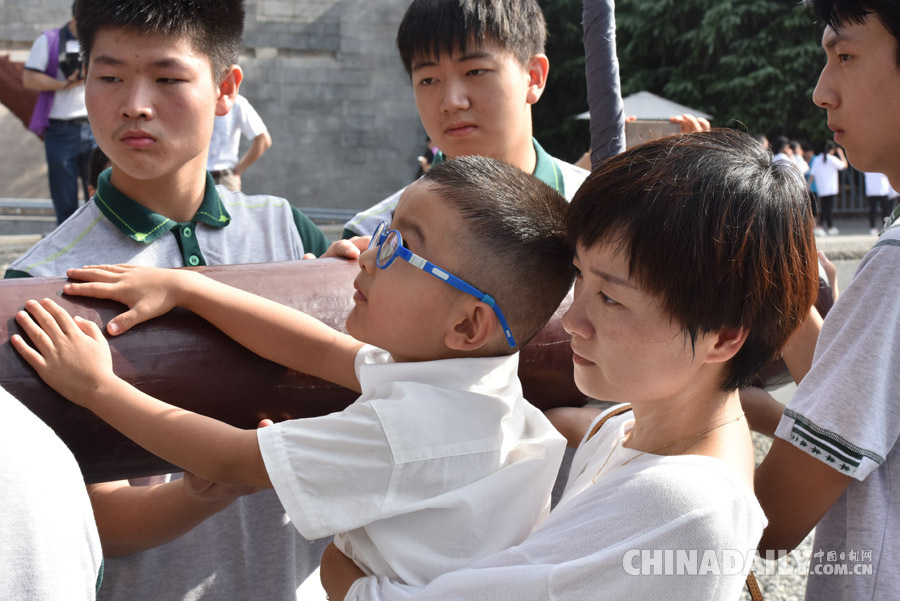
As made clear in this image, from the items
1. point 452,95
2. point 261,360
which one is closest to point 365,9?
point 452,95

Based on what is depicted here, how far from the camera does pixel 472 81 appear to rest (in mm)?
2324

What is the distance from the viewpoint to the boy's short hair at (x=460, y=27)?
2303mm

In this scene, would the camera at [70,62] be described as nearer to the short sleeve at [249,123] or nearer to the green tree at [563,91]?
the short sleeve at [249,123]

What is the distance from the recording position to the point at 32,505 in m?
0.97

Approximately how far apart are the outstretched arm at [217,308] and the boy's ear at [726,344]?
59 cm

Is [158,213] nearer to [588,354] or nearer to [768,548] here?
[588,354]

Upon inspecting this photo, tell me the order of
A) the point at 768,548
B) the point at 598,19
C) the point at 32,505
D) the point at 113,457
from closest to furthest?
the point at 32,505
the point at 113,457
the point at 768,548
the point at 598,19

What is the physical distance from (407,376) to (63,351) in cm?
49

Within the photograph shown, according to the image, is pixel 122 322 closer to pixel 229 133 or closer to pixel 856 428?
pixel 856 428

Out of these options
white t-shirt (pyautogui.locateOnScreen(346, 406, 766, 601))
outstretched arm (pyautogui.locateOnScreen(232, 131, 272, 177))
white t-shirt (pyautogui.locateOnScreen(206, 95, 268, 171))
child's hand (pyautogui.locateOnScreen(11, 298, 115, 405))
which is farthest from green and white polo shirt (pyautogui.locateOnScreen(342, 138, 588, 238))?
outstretched arm (pyautogui.locateOnScreen(232, 131, 272, 177))

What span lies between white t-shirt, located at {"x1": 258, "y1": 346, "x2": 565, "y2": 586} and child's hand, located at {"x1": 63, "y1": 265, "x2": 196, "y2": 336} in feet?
0.91

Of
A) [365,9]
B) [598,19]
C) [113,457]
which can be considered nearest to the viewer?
[113,457]

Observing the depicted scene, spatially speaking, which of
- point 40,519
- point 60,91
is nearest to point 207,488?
point 40,519

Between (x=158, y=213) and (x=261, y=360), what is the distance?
2.10ft
